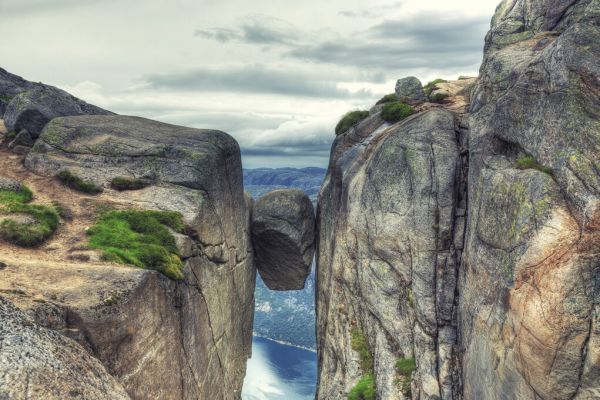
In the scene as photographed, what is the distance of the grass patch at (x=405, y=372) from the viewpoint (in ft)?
84.5

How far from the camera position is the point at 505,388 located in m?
18.1

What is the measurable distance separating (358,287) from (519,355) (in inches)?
587

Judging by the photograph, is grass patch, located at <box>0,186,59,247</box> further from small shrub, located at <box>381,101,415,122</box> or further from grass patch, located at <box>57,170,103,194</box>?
small shrub, located at <box>381,101,415,122</box>

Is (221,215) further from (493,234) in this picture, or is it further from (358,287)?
(493,234)

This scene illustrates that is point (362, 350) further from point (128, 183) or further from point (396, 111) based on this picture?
point (128, 183)

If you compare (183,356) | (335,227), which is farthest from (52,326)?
(335,227)

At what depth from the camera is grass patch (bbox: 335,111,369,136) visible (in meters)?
40.3

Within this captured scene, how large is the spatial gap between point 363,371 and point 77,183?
22992 millimetres

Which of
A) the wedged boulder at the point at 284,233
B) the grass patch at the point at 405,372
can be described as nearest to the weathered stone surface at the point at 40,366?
the grass patch at the point at 405,372

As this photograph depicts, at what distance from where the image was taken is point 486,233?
21.0 metres

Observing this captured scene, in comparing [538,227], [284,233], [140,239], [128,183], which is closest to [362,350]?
[284,233]

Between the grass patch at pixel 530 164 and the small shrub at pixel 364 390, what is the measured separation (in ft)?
54.4

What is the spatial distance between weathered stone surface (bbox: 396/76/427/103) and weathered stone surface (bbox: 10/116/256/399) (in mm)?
15192

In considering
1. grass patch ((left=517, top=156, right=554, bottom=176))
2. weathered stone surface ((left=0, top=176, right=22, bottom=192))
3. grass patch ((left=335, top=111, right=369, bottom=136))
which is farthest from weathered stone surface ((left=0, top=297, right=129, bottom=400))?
grass patch ((left=335, top=111, right=369, bottom=136))
